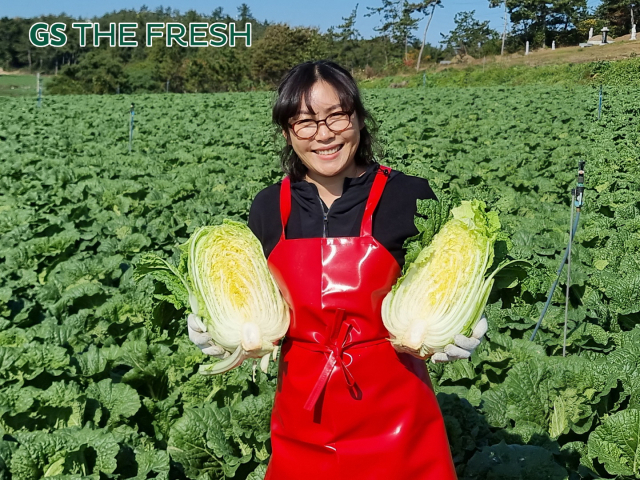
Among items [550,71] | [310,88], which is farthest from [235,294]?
[550,71]

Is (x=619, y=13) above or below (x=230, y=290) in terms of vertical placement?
above

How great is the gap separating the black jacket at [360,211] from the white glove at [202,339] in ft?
1.43

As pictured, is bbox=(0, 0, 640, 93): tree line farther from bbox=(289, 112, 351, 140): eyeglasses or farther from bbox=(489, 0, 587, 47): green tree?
bbox=(289, 112, 351, 140): eyeglasses

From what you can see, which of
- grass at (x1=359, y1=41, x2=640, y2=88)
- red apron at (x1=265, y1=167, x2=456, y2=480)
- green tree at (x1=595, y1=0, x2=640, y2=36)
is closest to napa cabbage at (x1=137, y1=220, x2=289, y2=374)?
red apron at (x1=265, y1=167, x2=456, y2=480)

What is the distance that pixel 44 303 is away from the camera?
17.6ft

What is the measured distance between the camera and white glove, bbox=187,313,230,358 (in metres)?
2.12

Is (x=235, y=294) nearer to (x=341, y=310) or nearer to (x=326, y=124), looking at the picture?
(x=341, y=310)

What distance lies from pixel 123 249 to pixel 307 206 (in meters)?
5.03

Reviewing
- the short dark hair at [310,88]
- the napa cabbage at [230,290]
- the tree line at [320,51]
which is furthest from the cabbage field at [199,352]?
the tree line at [320,51]

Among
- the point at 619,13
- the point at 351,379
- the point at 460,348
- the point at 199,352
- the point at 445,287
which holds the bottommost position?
the point at 199,352

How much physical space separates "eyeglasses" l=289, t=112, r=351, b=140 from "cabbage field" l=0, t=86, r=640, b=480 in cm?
72

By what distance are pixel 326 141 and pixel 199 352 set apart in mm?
2321

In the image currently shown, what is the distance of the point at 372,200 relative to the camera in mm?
2121

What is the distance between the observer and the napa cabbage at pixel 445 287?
200 cm
